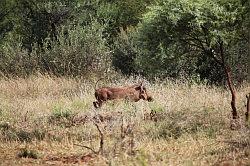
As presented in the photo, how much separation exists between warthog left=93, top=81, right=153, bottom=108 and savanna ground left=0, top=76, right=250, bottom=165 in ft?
0.61

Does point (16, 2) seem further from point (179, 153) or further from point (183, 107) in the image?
point (179, 153)

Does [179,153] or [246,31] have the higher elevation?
[246,31]

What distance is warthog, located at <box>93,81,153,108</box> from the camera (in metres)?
13.2

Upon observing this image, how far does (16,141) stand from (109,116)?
2321 mm

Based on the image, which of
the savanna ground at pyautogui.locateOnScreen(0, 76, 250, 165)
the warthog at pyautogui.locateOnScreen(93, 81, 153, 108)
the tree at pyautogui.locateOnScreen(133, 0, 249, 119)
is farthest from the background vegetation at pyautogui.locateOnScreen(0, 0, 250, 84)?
the savanna ground at pyautogui.locateOnScreen(0, 76, 250, 165)

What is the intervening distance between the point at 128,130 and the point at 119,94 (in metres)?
4.06

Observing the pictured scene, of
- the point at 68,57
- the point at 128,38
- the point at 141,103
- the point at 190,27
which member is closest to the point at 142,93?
the point at 141,103

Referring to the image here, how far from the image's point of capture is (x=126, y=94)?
13.3 metres

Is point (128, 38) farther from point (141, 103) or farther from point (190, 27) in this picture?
point (190, 27)

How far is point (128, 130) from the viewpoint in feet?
30.5

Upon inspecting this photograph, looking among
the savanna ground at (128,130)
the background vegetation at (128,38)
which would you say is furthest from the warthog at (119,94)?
the background vegetation at (128,38)

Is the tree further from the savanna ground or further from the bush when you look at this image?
the bush

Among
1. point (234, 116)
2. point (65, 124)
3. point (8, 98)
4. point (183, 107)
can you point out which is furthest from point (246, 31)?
point (8, 98)

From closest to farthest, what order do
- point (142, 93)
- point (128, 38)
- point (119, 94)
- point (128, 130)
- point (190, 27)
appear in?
point (128, 130), point (190, 27), point (119, 94), point (142, 93), point (128, 38)
